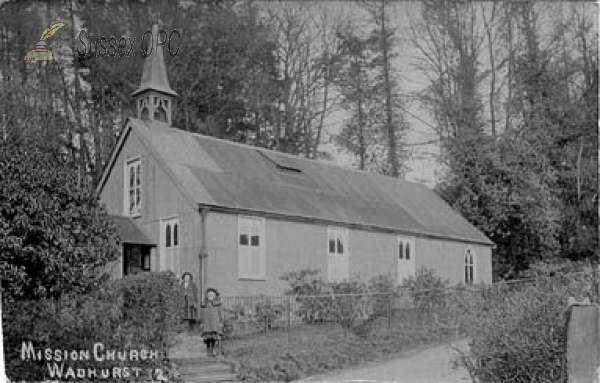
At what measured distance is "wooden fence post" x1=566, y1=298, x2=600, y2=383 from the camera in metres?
8.34

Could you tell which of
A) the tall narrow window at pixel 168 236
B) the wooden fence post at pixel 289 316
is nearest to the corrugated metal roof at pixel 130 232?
the tall narrow window at pixel 168 236

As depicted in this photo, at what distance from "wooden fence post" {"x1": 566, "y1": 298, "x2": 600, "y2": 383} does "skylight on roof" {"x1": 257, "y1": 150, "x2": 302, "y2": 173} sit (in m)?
17.6

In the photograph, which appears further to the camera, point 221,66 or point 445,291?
point 221,66

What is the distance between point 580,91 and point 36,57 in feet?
79.9

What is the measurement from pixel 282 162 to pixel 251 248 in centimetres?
579

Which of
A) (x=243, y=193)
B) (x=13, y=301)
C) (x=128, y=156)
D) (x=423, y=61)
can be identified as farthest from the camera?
(x=423, y=61)

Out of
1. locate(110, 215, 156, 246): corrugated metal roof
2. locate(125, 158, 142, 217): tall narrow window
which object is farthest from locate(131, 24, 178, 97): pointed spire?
locate(110, 215, 156, 246): corrugated metal roof

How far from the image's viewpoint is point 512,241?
33969mm

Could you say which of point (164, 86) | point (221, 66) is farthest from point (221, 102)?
point (164, 86)

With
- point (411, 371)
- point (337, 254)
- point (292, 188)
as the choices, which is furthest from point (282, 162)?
point (411, 371)

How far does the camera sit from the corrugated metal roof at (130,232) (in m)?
20.9

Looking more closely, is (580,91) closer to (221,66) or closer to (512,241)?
(512,241)

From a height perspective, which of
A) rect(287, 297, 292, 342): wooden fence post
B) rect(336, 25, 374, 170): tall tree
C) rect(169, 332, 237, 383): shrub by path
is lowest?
rect(169, 332, 237, 383): shrub by path

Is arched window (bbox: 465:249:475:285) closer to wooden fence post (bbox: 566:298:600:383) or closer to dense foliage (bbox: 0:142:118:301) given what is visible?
dense foliage (bbox: 0:142:118:301)
